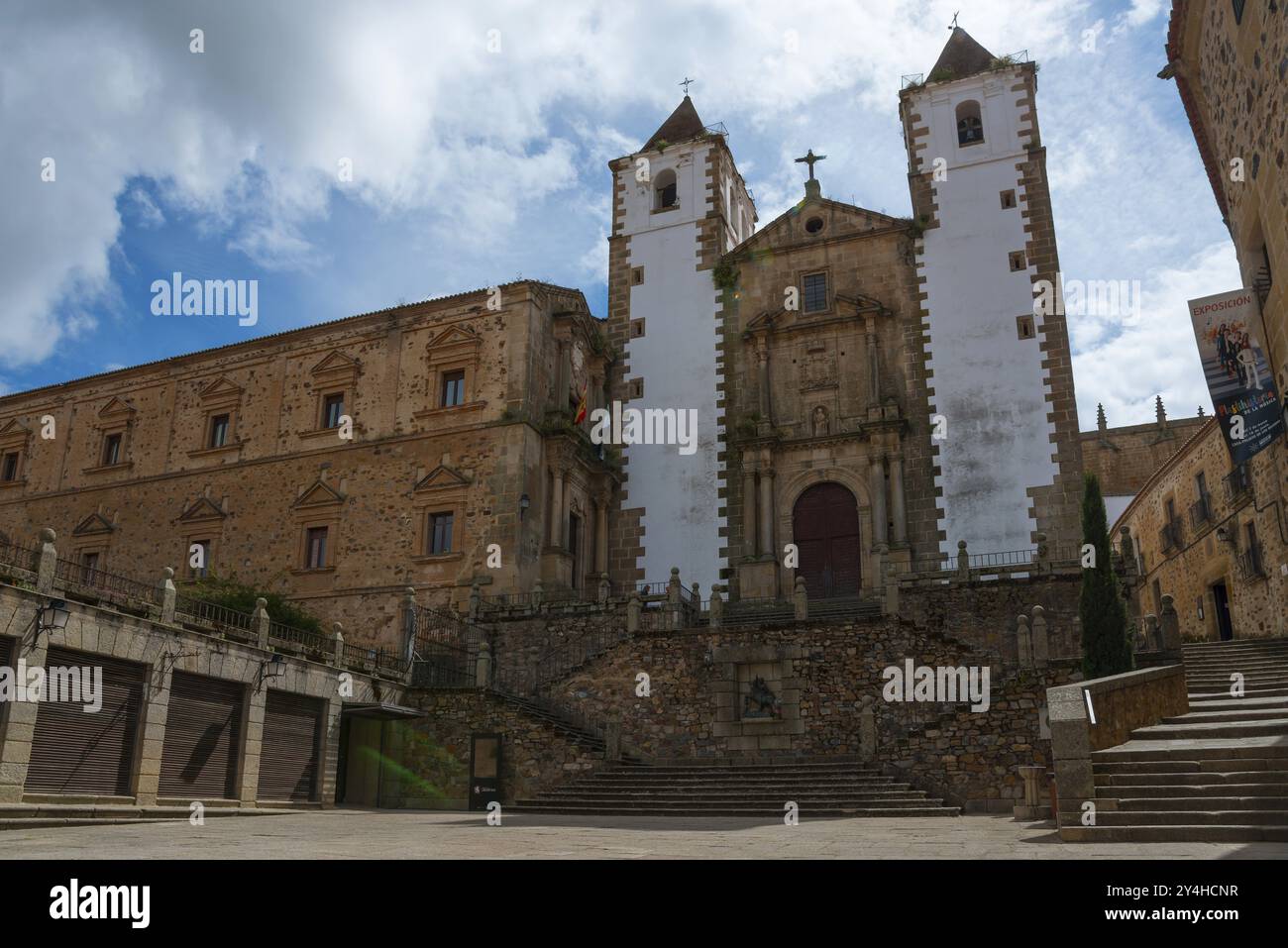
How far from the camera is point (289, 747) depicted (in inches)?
712

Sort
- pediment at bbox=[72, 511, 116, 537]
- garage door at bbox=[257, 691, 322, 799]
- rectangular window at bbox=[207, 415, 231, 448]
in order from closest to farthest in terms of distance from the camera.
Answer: garage door at bbox=[257, 691, 322, 799] < rectangular window at bbox=[207, 415, 231, 448] < pediment at bbox=[72, 511, 116, 537]

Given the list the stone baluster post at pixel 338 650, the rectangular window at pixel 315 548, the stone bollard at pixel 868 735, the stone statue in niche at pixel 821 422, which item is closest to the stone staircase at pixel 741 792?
the stone bollard at pixel 868 735

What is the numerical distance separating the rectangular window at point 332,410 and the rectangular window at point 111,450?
7.53 meters

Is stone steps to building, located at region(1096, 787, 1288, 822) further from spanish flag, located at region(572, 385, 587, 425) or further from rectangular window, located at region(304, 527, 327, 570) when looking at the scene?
rectangular window, located at region(304, 527, 327, 570)

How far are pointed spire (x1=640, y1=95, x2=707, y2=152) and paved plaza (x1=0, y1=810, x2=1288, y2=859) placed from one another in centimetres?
2343

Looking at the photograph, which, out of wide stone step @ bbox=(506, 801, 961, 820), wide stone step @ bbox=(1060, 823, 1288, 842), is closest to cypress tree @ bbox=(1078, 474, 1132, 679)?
wide stone step @ bbox=(506, 801, 961, 820)

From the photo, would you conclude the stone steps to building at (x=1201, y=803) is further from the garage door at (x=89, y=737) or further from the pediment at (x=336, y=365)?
the pediment at (x=336, y=365)

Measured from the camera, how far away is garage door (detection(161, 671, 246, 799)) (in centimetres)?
1581

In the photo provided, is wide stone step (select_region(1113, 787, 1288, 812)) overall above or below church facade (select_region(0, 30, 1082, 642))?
below

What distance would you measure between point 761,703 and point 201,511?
17.7 m

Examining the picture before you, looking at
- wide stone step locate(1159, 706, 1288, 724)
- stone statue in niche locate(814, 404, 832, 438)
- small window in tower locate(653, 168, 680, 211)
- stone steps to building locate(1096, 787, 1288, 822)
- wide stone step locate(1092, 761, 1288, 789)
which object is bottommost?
stone steps to building locate(1096, 787, 1288, 822)
